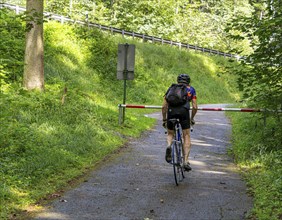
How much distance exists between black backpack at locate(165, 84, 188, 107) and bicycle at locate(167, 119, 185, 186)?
0.38m

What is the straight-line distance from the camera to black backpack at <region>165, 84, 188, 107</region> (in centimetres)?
795

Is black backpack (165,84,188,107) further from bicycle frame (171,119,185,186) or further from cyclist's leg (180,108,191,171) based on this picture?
bicycle frame (171,119,185,186)

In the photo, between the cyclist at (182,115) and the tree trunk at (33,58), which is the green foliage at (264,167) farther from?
the tree trunk at (33,58)

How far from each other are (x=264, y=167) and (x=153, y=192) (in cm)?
294

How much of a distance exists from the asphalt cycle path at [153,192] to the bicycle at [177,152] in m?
0.18

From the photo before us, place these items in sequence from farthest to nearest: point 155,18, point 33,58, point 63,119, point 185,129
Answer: point 155,18
point 33,58
point 63,119
point 185,129

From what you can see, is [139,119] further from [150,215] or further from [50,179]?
[150,215]


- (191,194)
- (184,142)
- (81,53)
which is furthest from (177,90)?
(81,53)

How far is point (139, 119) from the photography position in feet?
57.1

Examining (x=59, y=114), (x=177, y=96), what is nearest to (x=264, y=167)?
(x=177, y=96)

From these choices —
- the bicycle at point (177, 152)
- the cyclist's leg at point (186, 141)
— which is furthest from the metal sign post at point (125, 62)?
the bicycle at point (177, 152)

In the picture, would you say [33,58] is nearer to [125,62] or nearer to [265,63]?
[125,62]

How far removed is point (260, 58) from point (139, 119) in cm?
789

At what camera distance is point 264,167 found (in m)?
9.03
